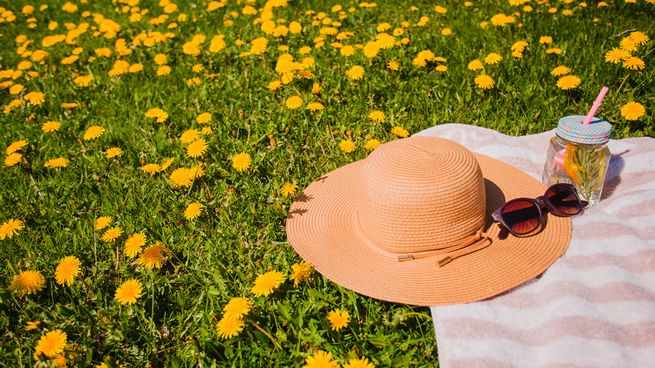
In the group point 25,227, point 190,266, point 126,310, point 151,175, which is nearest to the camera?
point 126,310

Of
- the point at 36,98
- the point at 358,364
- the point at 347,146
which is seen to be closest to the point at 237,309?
the point at 358,364

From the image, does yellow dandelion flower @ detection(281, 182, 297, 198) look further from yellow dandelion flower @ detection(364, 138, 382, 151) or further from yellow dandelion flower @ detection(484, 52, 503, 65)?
yellow dandelion flower @ detection(484, 52, 503, 65)

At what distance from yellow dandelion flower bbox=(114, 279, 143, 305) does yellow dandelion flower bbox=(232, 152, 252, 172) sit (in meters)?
0.82

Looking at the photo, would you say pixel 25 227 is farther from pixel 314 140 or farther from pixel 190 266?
pixel 314 140

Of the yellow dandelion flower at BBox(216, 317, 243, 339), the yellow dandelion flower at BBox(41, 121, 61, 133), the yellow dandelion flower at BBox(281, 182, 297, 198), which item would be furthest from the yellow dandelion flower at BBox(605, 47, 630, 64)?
the yellow dandelion flower at BBox(41, 121, 61, 133)

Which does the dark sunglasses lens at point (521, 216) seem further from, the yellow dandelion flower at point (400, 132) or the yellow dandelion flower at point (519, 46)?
the yellow dandelion flower at point (519, 46)

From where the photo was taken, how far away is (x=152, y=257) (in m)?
1.96

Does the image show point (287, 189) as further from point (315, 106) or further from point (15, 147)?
point (15, 147)

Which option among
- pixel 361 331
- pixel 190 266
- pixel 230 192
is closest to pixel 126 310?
pixel 190 266

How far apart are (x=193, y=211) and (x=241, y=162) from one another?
39cm

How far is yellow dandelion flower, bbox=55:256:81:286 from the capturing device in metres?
1.91

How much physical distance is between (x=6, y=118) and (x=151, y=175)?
171 cm

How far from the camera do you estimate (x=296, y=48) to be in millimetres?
3912

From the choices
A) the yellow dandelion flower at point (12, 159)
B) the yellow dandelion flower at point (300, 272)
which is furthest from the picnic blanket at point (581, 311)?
the yellow dandelion flower at point (12, 159)
